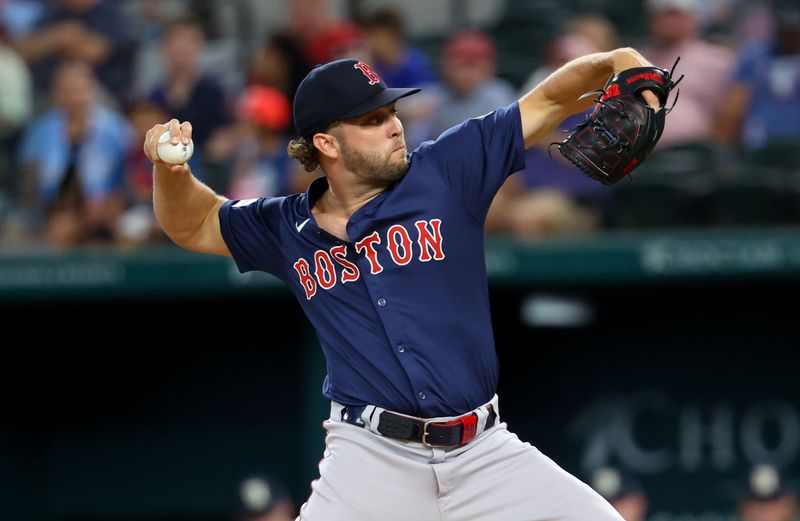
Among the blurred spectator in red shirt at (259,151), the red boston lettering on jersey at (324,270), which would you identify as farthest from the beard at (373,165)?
the blurred spectator in red shirt at (259,151)

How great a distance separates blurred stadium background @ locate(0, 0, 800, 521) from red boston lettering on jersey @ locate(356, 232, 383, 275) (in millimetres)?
2766

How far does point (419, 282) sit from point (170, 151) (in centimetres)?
75

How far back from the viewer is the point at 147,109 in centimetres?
774

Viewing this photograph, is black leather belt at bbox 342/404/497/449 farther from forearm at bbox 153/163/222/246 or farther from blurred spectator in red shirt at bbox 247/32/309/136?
blurred spectator in red shirt at bbox 247/32/309/136

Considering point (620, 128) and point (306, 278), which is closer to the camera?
point (620, 128)

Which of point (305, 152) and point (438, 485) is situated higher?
point (305, 152)

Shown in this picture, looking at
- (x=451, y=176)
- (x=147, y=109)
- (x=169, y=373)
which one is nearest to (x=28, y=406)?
(x=169, y=373)

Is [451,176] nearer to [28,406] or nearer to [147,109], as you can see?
[147,109]

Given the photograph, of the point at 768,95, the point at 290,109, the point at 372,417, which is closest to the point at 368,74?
the point at 372,417

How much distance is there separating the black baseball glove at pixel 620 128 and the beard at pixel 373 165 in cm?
44

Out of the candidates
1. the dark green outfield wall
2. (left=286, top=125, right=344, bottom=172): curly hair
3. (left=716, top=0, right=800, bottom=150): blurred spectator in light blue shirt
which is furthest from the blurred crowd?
(left=286, top=125, right=344, bottom=172): curly hair

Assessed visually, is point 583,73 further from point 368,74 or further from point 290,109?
point 290,109

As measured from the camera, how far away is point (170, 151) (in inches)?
148

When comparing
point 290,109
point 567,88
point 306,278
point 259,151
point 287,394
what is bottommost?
point 287,394
